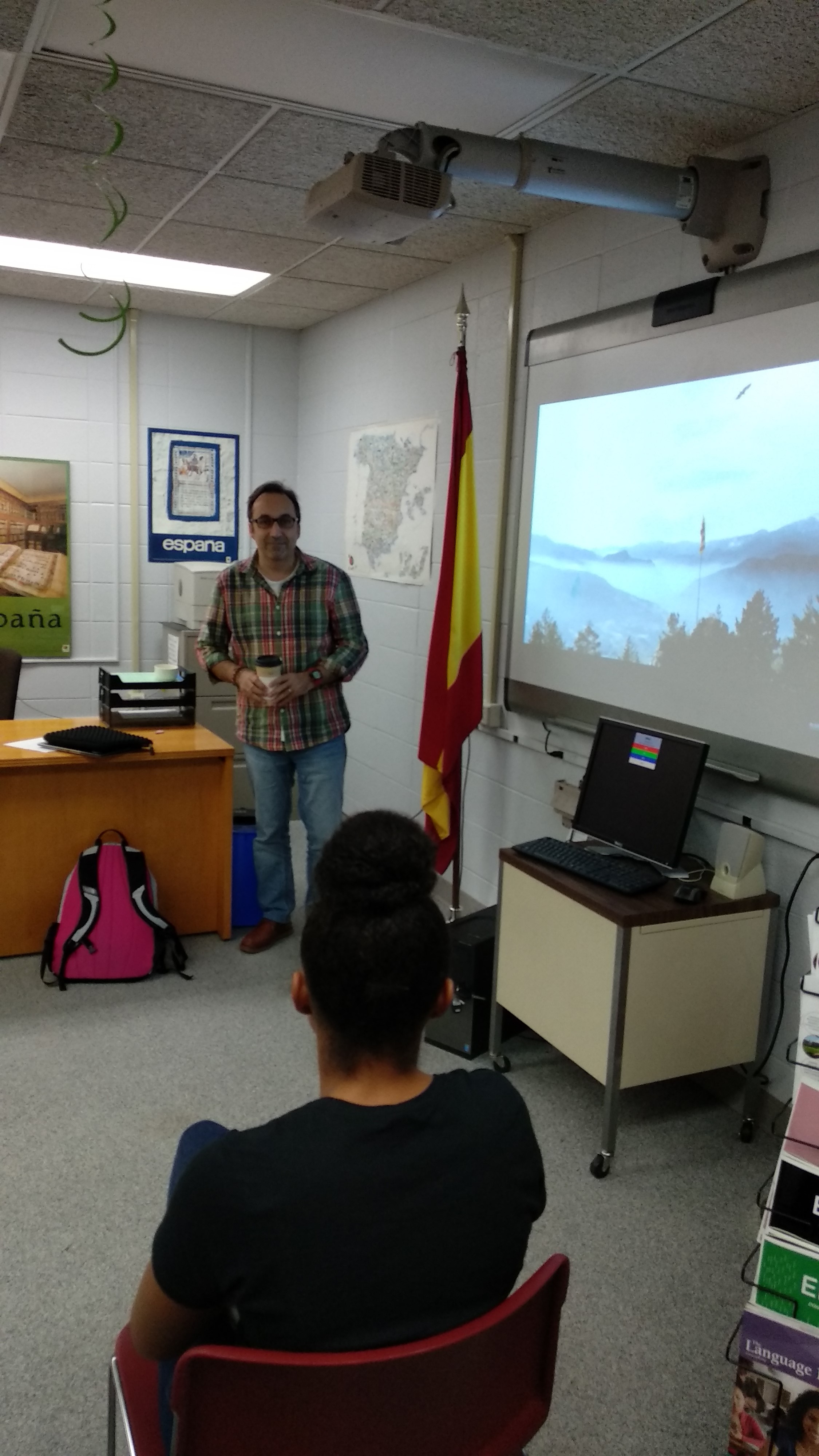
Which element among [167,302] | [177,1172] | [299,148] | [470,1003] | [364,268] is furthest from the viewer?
[167,302]

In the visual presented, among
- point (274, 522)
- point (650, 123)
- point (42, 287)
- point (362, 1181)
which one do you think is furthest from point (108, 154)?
point (362, 1181)

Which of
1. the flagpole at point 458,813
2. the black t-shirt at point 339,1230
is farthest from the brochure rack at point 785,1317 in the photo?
the flagpole at point 458,813

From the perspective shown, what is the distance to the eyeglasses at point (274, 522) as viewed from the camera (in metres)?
3.52

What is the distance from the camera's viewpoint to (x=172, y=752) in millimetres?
3611

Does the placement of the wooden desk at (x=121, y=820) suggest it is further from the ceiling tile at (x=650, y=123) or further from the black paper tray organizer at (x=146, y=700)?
the ceiling tile at (x=650, y=123)

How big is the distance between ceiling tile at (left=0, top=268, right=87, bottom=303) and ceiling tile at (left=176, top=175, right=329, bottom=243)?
127 cm

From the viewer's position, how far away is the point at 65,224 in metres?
3.77

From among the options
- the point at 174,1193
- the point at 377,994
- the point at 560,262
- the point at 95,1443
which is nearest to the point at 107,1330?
the point at 95,1443

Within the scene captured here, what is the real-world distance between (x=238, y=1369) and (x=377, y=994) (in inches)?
13.6

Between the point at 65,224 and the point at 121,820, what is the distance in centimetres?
216

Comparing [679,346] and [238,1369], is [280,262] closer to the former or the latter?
[679,346]

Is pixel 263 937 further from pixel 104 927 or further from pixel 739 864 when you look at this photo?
pixel 739 864

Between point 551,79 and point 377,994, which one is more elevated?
point 551,79

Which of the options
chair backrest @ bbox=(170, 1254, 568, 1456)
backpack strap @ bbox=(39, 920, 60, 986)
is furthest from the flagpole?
chair backrest @ bbox=(170, 1254, 568, 1456)
